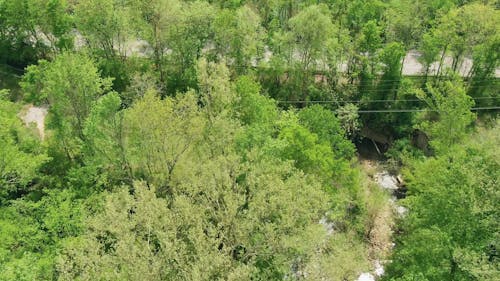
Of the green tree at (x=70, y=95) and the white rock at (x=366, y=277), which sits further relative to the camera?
the white rock at (x=366, y=277)

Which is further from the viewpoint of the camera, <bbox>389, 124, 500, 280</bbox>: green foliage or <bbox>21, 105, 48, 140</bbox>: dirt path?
<bbox>21, 105, 48, 140</bbox>: dirt path

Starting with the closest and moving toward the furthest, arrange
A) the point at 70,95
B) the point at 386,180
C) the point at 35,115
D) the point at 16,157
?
the point at 16,157 < the point at 70,95 < the point at 386,180 < the point at 35,115

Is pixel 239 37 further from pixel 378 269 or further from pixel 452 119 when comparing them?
pixel 378 269

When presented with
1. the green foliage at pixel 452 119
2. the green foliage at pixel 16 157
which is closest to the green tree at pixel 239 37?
the green foliage at pixel 452 119

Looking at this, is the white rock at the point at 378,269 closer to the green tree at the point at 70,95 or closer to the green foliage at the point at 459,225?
the green foliage at the point at 459,225

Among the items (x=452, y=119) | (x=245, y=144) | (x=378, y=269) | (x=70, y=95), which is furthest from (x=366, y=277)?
(x=70, y=95)

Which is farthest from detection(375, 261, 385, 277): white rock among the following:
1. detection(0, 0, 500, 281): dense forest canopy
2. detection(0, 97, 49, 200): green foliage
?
detection(0, 97, 49, 200): green foliage

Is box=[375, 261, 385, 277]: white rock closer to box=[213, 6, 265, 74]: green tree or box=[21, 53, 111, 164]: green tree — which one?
box=[213, 6, 265, 74]: green tree

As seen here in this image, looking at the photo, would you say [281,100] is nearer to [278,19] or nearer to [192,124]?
[278,19]

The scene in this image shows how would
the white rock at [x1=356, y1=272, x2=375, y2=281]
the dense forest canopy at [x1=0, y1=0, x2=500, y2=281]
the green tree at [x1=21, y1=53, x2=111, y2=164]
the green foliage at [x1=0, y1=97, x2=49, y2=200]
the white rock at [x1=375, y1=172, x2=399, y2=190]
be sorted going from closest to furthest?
the dense forest canopy at [x1=0, y1=0, x2=500, y2=281] → the green foliage at [x1=0, y1=97, x2=49, y2=200] → the green tree at [x1=21, y1=53, x2=111, y2=164] → the white rock at [x1=356, y1=272, x2=375, y2=281] → the white rock at [x1=375, y1=172, x2=399, y2=190]

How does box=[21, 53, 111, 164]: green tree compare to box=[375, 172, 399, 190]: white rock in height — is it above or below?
above
